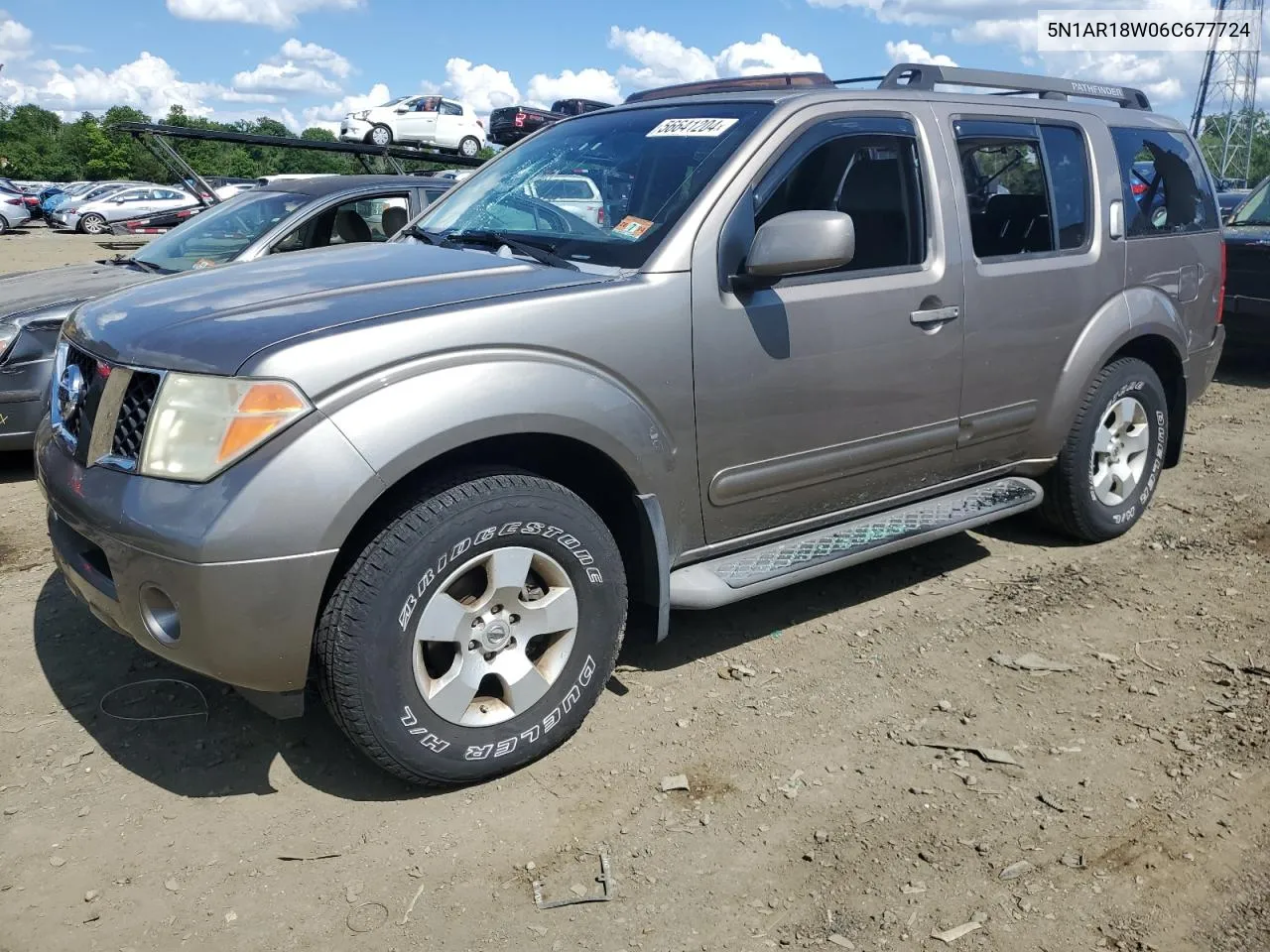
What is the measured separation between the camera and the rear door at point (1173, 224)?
4781 millimetres

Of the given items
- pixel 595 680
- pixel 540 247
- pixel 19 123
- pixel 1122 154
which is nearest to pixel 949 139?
pixel 1122 154

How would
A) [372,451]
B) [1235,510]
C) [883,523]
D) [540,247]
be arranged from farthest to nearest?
[1235,510] < [883,523] < [540,247] < [372,451]

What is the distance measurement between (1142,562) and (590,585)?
9.64 ft

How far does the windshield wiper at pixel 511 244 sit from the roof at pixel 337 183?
316 centimetres

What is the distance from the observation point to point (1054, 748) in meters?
3.27

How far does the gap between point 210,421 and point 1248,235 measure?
8946 mm

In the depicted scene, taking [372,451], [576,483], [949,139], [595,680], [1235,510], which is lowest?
[1235,510]

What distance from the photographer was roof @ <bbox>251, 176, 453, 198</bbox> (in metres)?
6.71

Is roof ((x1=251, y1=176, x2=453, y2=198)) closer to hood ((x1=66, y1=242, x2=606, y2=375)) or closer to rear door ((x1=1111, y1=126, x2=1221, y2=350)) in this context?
hood ((x1=66, y1=242, x2=606, y2=375))

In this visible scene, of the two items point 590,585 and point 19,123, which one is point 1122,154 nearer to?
point 590,585

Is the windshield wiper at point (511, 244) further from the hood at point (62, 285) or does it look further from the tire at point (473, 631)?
the hood at point (62, 285)

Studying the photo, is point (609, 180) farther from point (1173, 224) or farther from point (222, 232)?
point (222, 232)

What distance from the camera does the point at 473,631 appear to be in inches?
116

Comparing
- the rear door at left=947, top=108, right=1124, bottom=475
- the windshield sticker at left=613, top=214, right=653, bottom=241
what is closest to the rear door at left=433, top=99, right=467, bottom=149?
the rear door at left=947, top=108, right=1124, bottom=475
